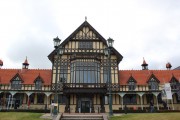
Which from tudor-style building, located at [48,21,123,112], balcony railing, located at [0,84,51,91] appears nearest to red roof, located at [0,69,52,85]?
A: balcony railing, located at [0,84,51,91]

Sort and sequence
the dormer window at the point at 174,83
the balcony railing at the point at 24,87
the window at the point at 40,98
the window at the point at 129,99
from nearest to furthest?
the balcony railing at the point at 24,87
the window at the point at 40,98
the window at the point at 129,99
the dormer window at the point at 174,83

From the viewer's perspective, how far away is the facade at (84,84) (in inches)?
1442

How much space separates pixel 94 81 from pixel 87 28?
10470mm

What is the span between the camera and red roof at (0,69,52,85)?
40.1 m

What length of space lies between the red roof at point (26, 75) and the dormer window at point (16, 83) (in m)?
0.77

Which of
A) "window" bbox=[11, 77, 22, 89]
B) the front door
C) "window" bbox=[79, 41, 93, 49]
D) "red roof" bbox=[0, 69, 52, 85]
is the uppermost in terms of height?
"window" bbox=[79, 41, 93, 49]

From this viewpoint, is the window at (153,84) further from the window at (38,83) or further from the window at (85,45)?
the window at (38,83)

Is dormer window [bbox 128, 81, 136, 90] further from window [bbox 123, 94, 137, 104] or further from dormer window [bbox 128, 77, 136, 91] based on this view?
window [bbox 123, 94, 137, 104]

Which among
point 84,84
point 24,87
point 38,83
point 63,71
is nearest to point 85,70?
point 84,84

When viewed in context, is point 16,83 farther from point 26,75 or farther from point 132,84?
point 132,84

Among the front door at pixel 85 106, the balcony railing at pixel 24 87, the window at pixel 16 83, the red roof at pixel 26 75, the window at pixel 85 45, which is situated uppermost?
the window at pixel 85 45

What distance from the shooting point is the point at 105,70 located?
39031mm

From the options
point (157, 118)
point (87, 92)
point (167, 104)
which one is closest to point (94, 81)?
point (87, 92)

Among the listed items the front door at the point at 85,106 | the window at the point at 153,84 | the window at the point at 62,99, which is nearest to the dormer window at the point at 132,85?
the window at the point at 153,84
